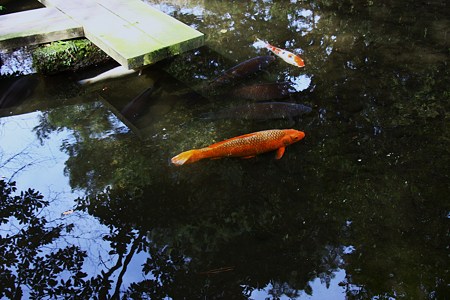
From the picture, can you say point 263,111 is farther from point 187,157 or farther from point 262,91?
point 187,157

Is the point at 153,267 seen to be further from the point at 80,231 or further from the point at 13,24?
the point at 13,24

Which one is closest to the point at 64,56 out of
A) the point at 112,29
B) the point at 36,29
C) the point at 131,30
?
the point at 36,29

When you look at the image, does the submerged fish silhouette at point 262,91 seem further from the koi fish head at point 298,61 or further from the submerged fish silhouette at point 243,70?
the koi fish head at point 298,61

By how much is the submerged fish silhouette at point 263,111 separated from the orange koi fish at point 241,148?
0.62 meters

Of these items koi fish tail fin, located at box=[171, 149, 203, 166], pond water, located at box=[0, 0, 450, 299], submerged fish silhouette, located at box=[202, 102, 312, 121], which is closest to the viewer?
pond water, located at box=[0, 0, 450, 299]

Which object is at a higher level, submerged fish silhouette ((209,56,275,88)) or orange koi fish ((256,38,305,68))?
orange koi fish ((256,38,305,68))

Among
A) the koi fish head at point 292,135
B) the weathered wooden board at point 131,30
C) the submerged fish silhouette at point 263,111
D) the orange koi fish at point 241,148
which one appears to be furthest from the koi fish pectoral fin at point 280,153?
the weathered wooden board at point 131,30

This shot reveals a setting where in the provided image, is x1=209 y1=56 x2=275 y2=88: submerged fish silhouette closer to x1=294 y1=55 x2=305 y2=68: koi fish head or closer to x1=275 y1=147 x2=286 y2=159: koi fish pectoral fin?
x1=294 y1=55 x2=305 y2=68: koi fish head

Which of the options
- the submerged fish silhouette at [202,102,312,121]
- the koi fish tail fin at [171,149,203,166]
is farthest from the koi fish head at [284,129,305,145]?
the koi fish tail fin at [171,149,203,166]

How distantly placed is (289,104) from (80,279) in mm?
2957

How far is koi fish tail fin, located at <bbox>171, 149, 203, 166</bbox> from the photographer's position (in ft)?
13.8

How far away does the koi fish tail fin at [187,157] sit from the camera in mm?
4211

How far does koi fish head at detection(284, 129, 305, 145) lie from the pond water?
0.28 feet

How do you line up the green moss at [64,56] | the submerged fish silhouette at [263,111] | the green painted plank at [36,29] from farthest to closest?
the green moss at [64,56], the green painted plank at [36,29], the submerged fish silhouette at [263,111]
